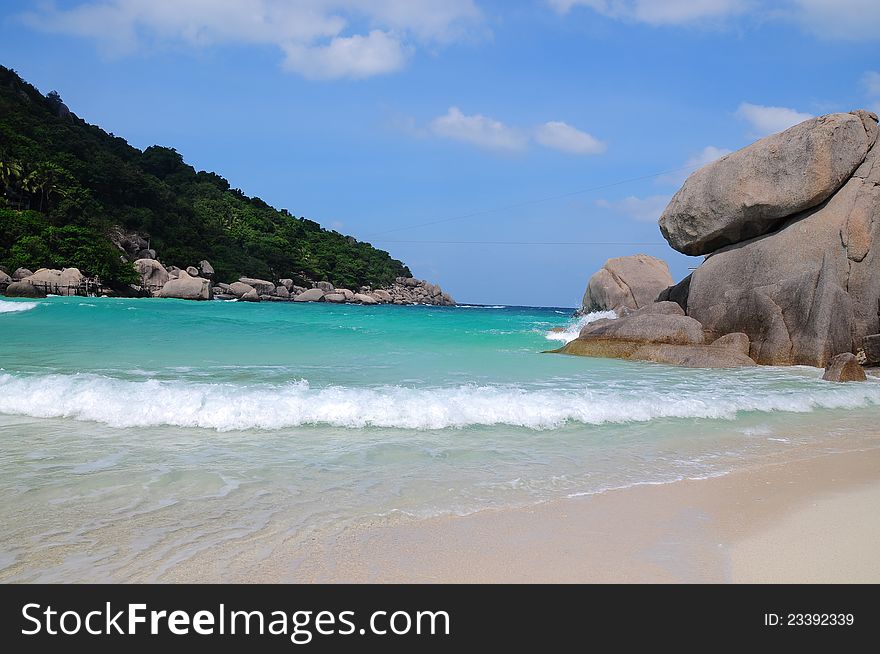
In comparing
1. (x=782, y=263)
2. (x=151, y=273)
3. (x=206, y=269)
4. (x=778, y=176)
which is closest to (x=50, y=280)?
(x=151, y=273)

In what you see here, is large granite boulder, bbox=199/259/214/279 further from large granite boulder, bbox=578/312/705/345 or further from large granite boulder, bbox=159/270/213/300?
large granite boulder, bbox=578/312/705/345

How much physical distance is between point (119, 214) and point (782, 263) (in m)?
59.4

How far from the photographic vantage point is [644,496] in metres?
4.46

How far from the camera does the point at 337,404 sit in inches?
288

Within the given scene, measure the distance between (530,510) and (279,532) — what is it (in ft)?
5.38

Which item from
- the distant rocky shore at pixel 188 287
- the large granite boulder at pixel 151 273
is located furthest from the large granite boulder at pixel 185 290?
the large granite boulder at pixel 151 273

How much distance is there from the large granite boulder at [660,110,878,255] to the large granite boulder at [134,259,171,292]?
156 feet

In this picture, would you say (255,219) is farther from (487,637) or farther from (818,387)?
(487,637)

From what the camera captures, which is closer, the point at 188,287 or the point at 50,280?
the point at 50,280

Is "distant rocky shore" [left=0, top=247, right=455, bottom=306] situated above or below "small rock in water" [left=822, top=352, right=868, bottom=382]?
above

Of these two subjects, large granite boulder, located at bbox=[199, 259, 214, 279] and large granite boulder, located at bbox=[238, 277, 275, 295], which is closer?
large granite boulder, located at bbox=[199, 259, 214, 279]

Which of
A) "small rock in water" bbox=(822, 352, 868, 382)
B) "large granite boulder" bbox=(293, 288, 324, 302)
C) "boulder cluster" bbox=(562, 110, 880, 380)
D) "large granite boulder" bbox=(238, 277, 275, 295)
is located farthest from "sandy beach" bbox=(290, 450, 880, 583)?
"large granite boulder" bbox=(293, 288, 324, 302)

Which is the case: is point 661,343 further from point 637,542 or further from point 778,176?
point 637,542

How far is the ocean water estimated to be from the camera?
3637mm
